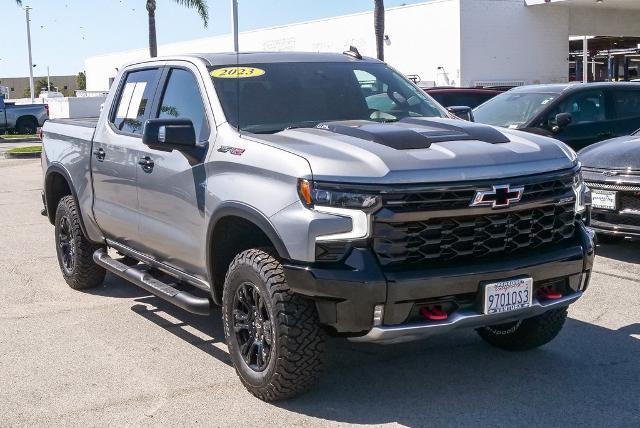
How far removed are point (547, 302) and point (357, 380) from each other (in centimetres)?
121

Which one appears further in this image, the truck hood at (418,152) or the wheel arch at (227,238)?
the wheel arch at (227,238)

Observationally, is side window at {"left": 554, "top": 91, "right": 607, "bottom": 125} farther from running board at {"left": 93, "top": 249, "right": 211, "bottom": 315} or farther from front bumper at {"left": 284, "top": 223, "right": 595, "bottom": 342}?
front bumper at {"left": 284, "top": 223, "right": 595, "bottom": 342}

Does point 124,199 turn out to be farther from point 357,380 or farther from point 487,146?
point 487,146

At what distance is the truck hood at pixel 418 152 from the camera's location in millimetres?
4324

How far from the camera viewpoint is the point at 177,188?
5465 millimetres

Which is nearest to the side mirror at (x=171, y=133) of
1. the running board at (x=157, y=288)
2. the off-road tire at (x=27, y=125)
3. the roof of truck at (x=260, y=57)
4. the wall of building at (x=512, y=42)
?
the roof of truck at (x=260, y=57)

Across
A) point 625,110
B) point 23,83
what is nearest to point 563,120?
point 625,110

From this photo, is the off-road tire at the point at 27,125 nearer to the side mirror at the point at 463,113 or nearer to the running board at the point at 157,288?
the running board at the point at 157,288

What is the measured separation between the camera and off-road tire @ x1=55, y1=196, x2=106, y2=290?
7.35m

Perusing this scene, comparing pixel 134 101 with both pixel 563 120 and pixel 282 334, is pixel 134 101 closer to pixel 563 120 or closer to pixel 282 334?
pixel 282 334

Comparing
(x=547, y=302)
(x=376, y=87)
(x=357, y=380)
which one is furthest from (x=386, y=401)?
(x=376, y=87)

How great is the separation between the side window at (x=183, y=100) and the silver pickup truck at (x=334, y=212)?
2cm

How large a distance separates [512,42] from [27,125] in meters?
19.8

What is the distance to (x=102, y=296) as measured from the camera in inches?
293
